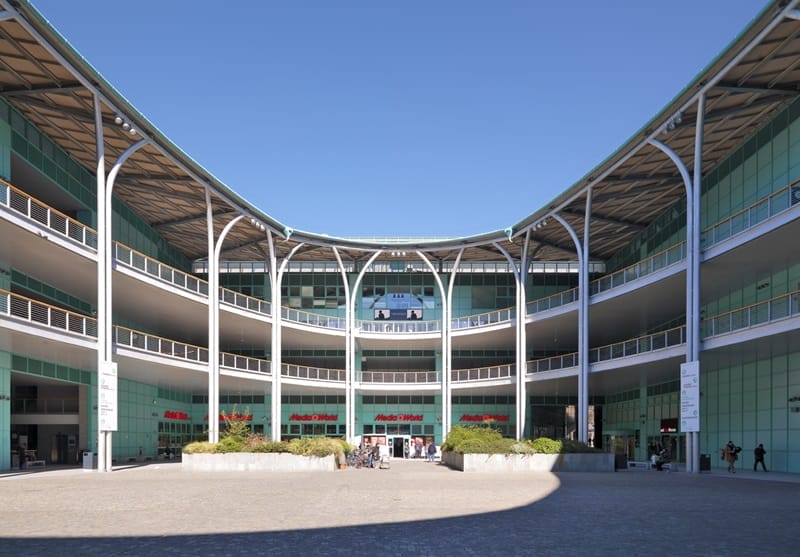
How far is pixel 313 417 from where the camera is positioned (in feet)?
216

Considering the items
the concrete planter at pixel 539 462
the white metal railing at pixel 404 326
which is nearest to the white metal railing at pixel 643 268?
the concrete planter at pixel 539 462

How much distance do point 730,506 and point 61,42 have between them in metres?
24.7

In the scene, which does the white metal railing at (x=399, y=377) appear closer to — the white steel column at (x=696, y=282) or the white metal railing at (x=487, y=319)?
the white metal railing at (x=487, y=319)

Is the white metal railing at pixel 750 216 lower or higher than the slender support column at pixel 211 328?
higher

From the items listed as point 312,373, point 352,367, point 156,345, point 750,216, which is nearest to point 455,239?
point 352,367

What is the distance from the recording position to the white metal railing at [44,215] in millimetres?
29448

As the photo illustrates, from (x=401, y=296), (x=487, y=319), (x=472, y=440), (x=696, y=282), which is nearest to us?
(x=696, y=282)

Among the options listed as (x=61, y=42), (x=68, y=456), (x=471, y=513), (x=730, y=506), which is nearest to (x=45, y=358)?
(x=68, y=456)

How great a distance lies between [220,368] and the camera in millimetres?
49031

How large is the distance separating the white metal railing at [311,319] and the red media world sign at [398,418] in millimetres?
9215

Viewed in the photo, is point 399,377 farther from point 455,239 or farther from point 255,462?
point 255,462

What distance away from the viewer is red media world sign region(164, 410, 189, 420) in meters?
58.7

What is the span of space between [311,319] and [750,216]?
34.9 metres

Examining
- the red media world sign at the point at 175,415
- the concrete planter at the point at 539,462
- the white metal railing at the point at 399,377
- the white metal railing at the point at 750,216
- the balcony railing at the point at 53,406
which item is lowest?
the red media world sign at the point at 175,415
